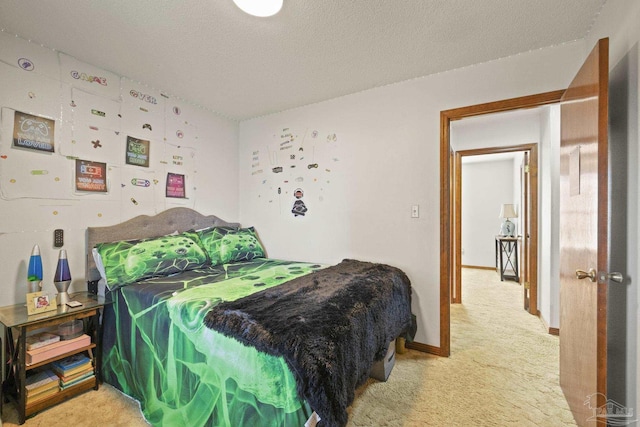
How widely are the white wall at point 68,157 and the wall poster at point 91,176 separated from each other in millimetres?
37

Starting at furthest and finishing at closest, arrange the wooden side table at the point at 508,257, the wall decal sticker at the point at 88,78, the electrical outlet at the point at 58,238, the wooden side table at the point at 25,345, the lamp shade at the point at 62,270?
1. the wooden side table at the point at 508,257
2. the wall decal sticker at the point at 88,78
3. the electrical outlet at the point at 58,238
4. the lamp shade at the point at 62,270
5. the wooden side table at the point at 25,345

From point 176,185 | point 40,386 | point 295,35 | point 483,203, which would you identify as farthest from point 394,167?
point 483,203

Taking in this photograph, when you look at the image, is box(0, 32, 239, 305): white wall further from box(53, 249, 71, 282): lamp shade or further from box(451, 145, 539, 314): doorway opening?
box(451, 145, 539, 314): doorway opening

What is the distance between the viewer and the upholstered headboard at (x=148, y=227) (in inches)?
87.8

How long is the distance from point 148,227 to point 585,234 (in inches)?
125

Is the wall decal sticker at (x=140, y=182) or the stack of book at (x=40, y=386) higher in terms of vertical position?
the wall decal sticker at (x=140, y=182)

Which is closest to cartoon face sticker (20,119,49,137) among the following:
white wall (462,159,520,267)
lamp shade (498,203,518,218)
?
lamp shade (498,203,518,218)

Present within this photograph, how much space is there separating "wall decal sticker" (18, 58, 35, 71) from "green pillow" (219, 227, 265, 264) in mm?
1895

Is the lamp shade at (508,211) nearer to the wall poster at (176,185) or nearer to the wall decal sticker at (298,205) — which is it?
the wall decal sticker at (298,205)

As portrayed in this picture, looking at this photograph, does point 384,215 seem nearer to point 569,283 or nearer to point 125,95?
point 569,283

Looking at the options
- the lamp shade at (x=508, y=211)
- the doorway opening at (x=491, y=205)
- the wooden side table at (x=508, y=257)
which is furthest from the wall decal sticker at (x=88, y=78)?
the lamp shade at (x=508, y=211)

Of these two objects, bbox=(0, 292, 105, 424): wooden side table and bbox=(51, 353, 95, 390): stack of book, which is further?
bbox=(51, 353, 95, 390): stack of book

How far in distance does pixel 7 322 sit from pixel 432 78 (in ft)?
11.3

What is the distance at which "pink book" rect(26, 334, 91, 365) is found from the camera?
5.50 feet
